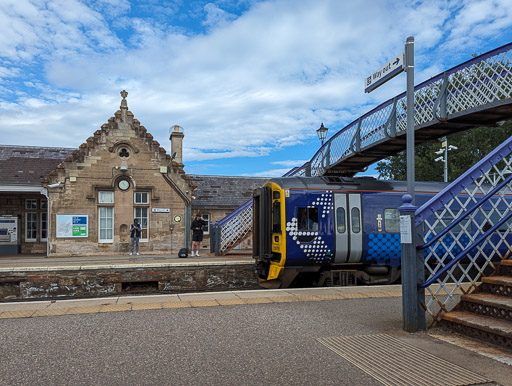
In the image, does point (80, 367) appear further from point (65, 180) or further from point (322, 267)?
point (65, 180)

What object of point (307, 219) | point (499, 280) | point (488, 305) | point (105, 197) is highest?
point (105, 197)

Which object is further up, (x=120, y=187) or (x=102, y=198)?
(x=120, y=187)

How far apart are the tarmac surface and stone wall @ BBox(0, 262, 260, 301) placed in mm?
6251

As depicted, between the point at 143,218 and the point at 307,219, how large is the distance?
12.1 meters

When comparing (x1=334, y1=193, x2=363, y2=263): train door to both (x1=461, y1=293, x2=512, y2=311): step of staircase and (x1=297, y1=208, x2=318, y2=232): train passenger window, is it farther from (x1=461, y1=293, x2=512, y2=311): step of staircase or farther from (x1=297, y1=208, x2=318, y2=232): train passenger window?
(x1=461, y1=293, x2=512, y2=311): step of staircase

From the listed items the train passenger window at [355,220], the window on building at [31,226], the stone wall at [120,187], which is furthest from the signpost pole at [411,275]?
the window on building at [31,226]

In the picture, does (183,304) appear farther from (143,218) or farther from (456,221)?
(143,218)

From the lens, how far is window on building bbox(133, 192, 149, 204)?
21334 mm

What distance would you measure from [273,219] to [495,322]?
23.5 feet

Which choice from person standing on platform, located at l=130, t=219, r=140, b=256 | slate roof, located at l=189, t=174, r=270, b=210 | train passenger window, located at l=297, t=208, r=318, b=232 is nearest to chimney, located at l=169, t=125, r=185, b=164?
slate roof, located at l=189, t=174, r=270, b=210

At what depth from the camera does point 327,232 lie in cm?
1145

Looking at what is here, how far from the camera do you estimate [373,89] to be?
346 inches

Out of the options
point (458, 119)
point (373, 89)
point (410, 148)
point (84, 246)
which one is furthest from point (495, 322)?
point (84, 246)

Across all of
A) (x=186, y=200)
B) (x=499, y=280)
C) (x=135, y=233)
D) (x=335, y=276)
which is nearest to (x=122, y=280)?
(x=135, y=233)
